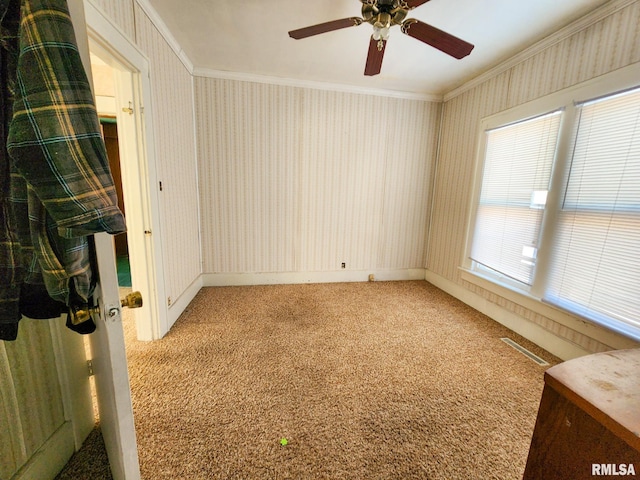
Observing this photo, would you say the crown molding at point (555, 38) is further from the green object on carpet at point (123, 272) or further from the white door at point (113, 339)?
the green object on carpet at point (123, 272)

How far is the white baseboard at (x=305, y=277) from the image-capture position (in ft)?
10.6

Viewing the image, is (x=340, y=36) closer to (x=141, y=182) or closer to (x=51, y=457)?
(x=141, y=182)

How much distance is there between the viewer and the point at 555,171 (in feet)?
6.48

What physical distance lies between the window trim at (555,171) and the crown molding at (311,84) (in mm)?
992

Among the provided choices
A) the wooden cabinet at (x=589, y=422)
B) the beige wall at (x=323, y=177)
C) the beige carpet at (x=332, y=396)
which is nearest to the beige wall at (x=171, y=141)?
the beige wall at (x=323, y=177)

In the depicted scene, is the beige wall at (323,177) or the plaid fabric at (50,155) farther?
the beige wall at (323,177)

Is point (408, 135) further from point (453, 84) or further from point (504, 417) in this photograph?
point (504, 417)

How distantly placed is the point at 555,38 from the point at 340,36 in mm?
1766

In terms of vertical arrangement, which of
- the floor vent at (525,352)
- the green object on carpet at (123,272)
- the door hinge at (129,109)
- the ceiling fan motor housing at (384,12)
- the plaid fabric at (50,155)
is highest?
the ceiling fan motor housing at (384,12)

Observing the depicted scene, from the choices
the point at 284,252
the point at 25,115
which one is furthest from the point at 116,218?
the point at 284,252

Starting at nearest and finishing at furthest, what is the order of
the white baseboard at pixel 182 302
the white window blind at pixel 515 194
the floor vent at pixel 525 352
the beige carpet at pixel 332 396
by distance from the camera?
the beige carpet at pixel 332 396, the floor vent at pixel 525 352, the white window blind at pixel 515 194, the white baseboard at pixel 182 302

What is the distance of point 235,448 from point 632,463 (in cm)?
140

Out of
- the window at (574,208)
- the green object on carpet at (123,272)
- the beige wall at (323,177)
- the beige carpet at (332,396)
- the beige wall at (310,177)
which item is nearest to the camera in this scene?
the beige carpet at (332,396)

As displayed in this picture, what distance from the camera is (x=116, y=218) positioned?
23.2 inches
